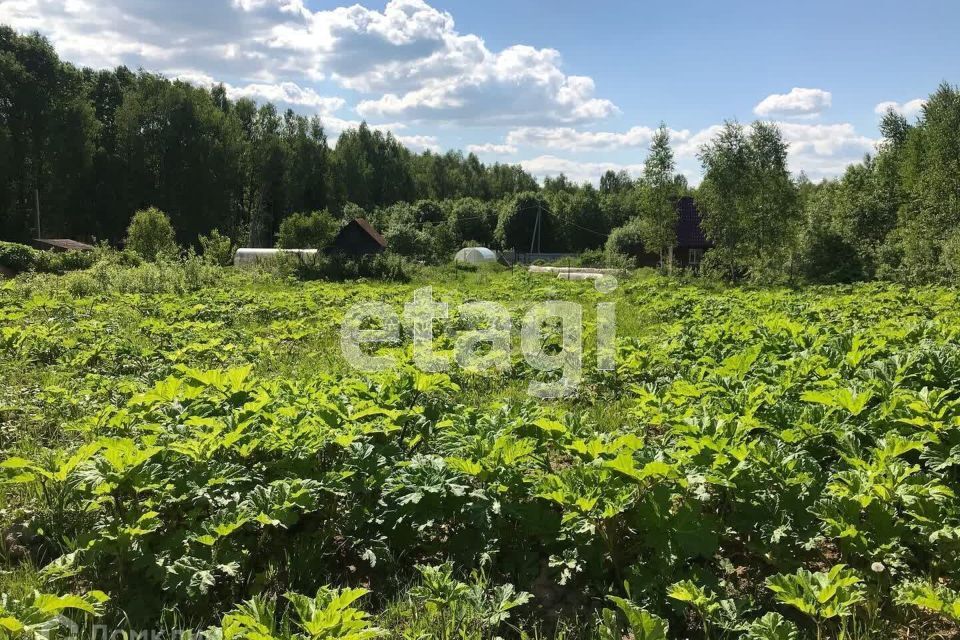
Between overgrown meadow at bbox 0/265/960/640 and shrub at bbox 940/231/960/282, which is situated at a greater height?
shrub at bbox 940/231/960/282

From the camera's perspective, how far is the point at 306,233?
107ft

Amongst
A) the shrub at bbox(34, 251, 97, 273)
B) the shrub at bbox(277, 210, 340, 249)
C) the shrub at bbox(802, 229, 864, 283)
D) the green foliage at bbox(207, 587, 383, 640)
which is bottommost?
the green foliage at bbox(207, 587, 383, 640)

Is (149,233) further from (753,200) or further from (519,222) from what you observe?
(519,222)

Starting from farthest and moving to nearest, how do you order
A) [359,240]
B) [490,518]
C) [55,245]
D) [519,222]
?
[519,222], [359,240], [55,245], [490,518]

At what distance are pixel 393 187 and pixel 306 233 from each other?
38.5 m

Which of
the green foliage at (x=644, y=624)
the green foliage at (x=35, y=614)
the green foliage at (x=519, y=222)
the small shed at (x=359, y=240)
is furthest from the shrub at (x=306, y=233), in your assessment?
the green foliage at (x=644, y=624)

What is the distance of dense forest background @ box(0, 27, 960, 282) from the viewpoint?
25781 mm

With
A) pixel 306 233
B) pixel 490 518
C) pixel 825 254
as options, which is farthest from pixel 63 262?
pixel 825 254

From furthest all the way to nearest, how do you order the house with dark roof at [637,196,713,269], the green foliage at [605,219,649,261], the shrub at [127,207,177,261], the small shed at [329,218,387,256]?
the green foliage at [605,219,649,261] < the small shed at [329,218,387,256] < the house with dark roof at [637,196,713,269] < the shrub at [127,207,177,261]

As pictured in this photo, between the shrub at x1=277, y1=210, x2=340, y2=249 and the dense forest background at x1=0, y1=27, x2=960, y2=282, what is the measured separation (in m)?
6.48

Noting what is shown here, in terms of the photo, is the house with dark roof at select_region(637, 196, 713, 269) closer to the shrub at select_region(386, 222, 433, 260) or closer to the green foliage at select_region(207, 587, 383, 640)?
the shrub at select_region(386, 222, 433, 260)

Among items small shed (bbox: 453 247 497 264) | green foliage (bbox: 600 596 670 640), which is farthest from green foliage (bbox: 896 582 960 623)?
small shed (bbox: 453 247 497 264)

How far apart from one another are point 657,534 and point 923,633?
108cm

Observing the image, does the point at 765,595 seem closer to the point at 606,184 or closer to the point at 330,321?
the point at 330,321
